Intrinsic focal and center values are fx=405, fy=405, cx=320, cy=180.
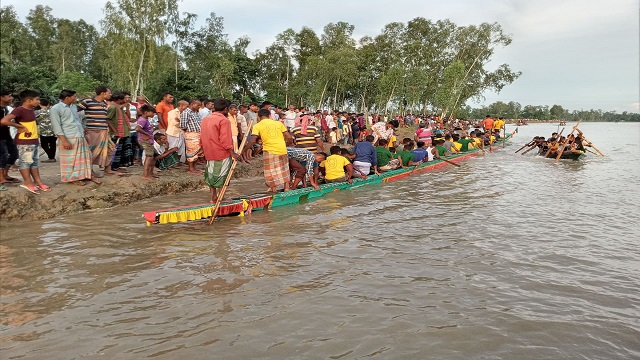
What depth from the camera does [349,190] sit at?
9.66 m

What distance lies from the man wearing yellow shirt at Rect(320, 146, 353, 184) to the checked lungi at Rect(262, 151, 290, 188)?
177cm

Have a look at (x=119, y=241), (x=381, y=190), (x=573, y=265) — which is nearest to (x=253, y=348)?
(x=119, y=241)

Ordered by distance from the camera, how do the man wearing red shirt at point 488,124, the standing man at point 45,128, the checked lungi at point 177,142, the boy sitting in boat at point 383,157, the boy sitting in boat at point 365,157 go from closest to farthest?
1. the checked lungi at point 177,142
2. the standing man at point 45,128
3. the boy sitting in boat at point 365,157
4. the boy sitting in boat at point 383,157
5. the man wearing red shirt at point 488,124

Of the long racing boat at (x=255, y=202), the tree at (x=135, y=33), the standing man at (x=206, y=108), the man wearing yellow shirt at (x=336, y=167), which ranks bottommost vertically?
the long racing boat at (x=255, y=202)

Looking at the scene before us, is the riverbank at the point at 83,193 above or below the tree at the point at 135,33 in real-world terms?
below

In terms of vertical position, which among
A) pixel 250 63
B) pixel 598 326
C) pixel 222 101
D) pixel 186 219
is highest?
pixel 250 63

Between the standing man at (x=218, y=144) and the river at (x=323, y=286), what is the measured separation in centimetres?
76

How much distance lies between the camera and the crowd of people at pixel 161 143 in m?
6.47

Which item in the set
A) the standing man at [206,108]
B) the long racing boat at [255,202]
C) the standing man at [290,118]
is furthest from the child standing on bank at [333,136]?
the standing man at [206,108]

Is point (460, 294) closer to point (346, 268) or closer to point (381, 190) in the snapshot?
point (346, 268)

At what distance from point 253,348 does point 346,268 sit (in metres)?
1.84

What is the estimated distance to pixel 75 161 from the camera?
22.7ft

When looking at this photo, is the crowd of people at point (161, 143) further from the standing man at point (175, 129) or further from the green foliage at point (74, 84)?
the green foliage at point (74, 84)

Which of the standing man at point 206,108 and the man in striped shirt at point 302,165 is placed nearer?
the man in striped shirt at point 302,165
